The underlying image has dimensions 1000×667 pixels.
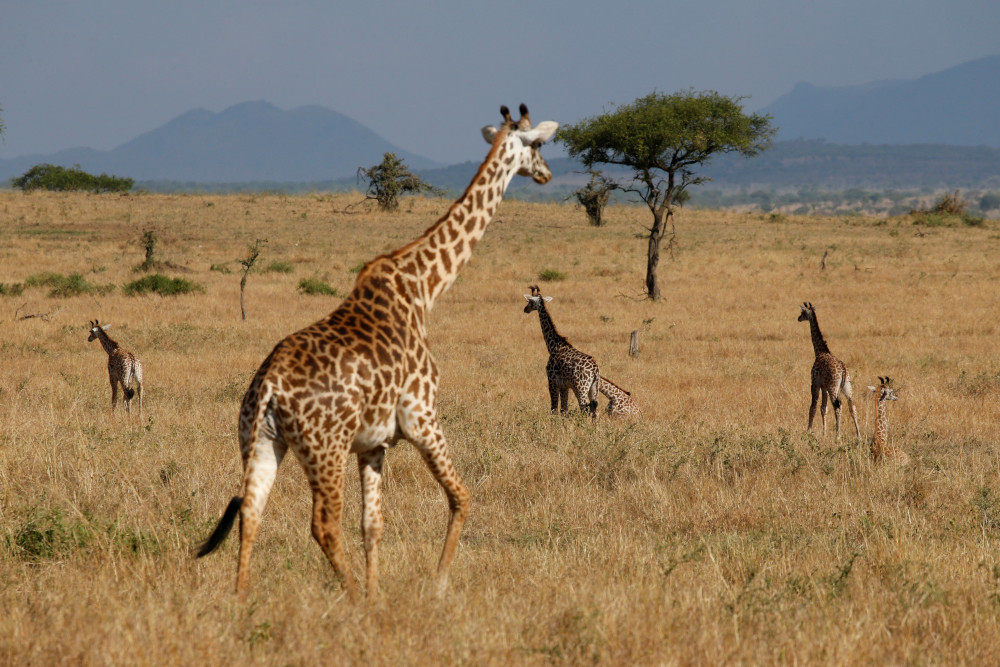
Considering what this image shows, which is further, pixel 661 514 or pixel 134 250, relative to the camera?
pixel 134 250

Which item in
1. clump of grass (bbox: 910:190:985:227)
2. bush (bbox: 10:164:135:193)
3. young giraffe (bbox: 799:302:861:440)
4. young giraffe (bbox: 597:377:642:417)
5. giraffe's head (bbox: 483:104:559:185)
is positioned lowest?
young giraffe (bbox: 597:377:642:417)

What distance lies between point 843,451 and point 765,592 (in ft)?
13.1

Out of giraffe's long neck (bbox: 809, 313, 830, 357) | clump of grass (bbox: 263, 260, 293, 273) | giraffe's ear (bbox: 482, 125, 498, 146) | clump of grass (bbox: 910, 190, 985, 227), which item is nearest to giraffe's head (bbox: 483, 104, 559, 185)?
giraffe's ear (bbox: 482, 125, 498, 146)

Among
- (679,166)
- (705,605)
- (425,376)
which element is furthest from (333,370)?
(679,166)

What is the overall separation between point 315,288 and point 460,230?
19293 mm

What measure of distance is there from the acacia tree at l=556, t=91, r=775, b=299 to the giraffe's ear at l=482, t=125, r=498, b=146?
2078 centimetres

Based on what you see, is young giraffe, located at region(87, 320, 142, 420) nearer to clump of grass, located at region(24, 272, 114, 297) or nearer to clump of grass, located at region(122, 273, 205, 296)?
clump of grass, located at region(122, 273, 205, 296)

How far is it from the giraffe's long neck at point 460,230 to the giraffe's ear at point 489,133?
6cm

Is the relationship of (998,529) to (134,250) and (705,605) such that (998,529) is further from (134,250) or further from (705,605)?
(134,250)

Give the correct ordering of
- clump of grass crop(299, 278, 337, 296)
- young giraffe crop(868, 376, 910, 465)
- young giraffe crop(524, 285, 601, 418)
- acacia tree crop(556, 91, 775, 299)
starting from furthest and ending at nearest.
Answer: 1. acacia tree crop(556, 91, 775, 299)
2. clump of grass crop(299, 278, 337, 296)
3. young giraffe crop(524, 285, 601, 418)
4. young giraffe crop(868, 376, 910, 465)

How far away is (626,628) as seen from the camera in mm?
4395

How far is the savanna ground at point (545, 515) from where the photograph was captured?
427 cm

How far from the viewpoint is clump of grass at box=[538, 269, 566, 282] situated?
28.9 metres

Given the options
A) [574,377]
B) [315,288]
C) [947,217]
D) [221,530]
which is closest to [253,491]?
[221,530]
